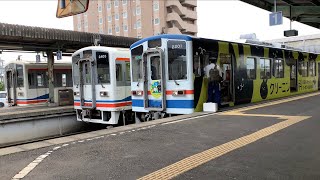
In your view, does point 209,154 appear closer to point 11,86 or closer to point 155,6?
point 11,86

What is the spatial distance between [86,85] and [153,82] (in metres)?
3.46

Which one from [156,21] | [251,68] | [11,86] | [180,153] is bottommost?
[180,153]

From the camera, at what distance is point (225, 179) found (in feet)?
13.9

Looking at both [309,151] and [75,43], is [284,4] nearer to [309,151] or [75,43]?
[75,43]

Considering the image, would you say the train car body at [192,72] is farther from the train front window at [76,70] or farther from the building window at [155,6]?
the building window at [155,6]

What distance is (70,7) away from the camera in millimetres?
7137

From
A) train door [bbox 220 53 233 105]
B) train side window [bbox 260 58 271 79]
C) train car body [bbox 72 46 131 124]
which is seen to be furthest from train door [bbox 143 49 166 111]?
train side window [bbox 260 58 271 79]

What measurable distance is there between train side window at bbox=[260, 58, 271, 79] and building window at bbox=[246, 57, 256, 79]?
1.95 ft

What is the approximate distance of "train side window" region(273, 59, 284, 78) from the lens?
14623mm

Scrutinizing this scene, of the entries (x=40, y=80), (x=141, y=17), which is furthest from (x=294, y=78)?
(x=141, y=17)

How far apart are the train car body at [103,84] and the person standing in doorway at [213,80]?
361 centimetres

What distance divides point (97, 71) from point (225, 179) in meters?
9.27

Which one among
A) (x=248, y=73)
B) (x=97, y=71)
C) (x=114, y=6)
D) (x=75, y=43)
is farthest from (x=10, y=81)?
(x=114, y=6)

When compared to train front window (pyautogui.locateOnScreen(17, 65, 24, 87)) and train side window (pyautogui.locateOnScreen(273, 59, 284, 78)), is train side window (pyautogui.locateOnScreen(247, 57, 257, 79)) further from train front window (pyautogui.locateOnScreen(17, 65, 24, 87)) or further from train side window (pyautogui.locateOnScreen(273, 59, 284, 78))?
train front window (pyautogui.locateOnScreen(17, 65, 24, 87))
